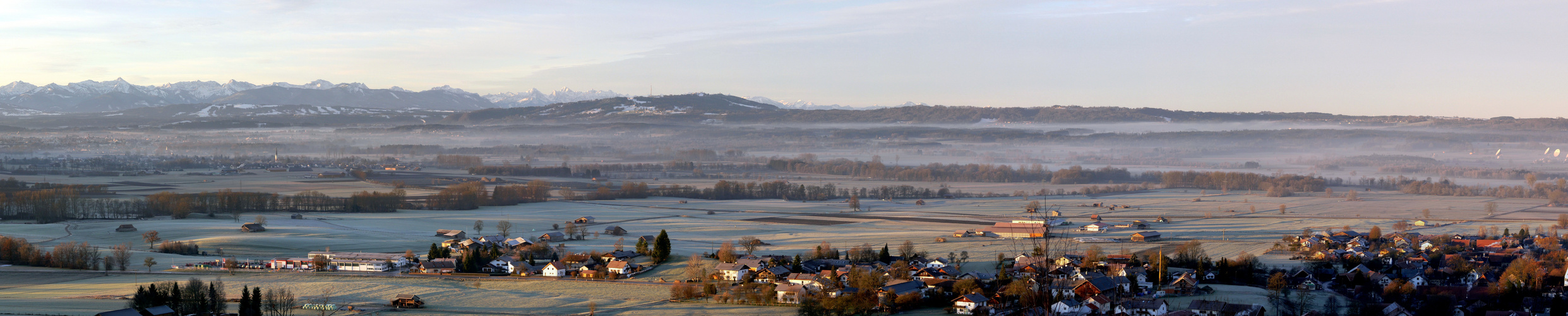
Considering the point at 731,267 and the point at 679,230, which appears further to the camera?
the point at 679,230

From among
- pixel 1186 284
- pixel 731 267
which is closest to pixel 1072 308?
pixel 1186 284

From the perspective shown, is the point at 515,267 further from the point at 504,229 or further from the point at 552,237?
the point at 504,229

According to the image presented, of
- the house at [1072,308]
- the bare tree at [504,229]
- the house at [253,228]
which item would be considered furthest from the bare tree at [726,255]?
the house at [253,228]

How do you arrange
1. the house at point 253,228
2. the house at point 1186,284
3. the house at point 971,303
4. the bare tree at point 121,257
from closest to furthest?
the house at point 971,303
the house at point 1186,284
the bare tree at point 121,257
the house at point 253,228

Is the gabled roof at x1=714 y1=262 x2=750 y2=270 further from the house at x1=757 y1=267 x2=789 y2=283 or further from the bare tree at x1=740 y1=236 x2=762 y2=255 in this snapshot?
the bare tree at x1=740 y1=236 x2=762 y2=255

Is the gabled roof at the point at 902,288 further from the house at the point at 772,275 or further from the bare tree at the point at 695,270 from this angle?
the bare tree at the point at 695,270

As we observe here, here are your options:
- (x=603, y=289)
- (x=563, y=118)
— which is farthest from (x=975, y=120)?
(x=603, y=289)
